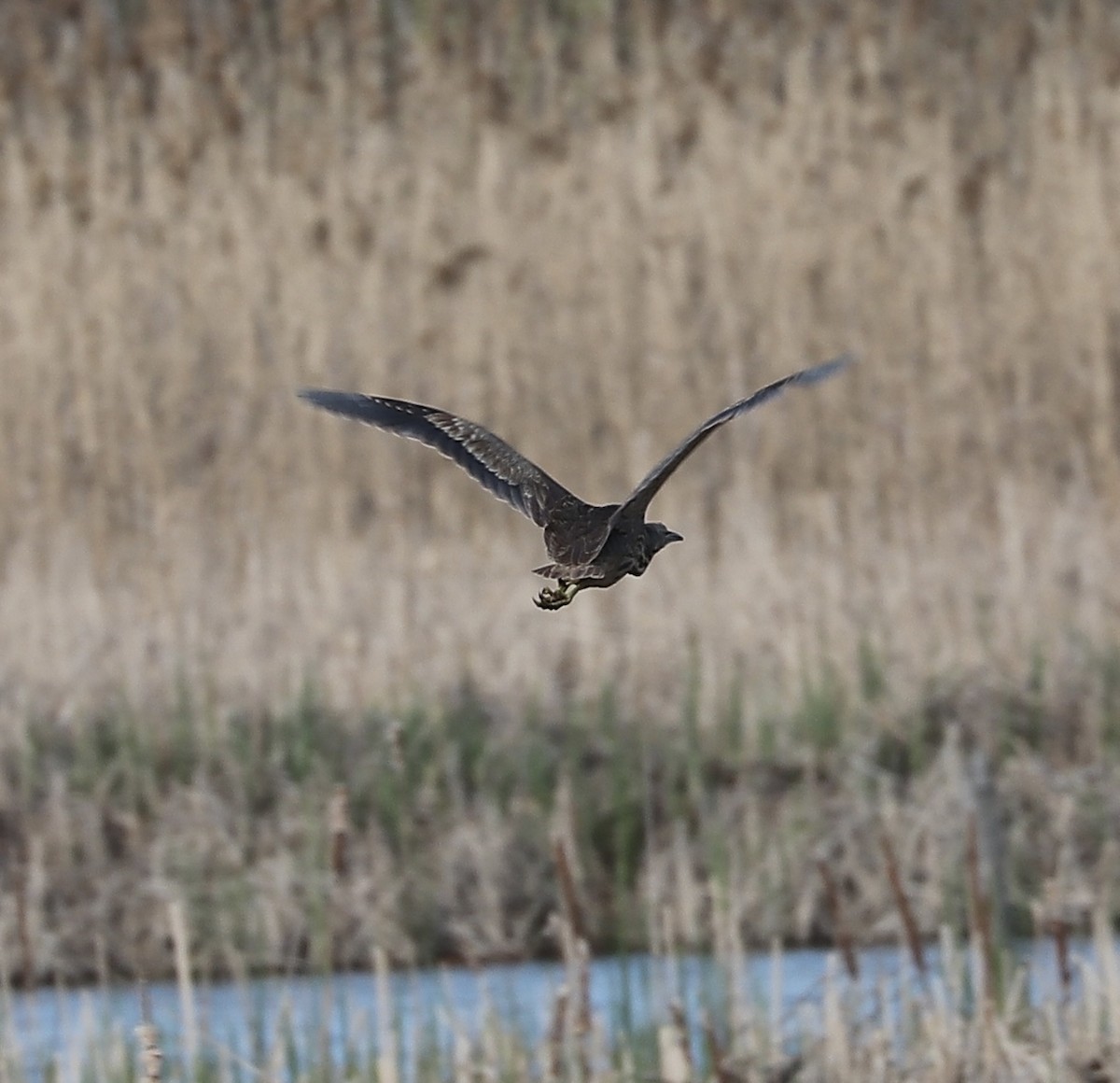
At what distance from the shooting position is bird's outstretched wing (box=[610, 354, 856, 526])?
265 centimetres

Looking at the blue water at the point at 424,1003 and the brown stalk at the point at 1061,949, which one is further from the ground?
the brown stalk at the point at 1061,949

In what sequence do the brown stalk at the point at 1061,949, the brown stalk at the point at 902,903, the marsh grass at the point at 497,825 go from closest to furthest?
the brown stalk at the point at 902,903 → the brown stalk at the point at 1061,949 → the marsh grass at the point at 497,825

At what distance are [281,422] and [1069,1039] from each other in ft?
14.1

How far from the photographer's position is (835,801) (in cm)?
636

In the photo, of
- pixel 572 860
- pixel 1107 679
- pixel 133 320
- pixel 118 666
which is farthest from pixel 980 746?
pixel 133 320

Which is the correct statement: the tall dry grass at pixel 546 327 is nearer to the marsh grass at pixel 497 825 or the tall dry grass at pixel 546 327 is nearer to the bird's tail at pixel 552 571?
the marsh grass at pixel 497 825

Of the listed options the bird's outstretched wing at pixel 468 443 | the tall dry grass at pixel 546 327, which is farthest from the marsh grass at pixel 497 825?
the bird's outstretched wing at pixel 468 443

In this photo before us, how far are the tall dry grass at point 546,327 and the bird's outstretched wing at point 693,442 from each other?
13.0 feet

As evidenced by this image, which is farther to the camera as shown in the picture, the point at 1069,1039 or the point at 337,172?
the point at 337,172

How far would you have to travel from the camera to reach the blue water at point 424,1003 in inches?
165

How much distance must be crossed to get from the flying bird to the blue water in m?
0.99

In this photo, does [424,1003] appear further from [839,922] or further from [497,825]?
[839,922]

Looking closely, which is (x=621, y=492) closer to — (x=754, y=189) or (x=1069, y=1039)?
(x=754, y=189)

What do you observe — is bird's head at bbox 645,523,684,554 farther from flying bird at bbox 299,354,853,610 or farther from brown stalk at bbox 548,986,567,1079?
brown stalk at bbox 548,986,567,1079
